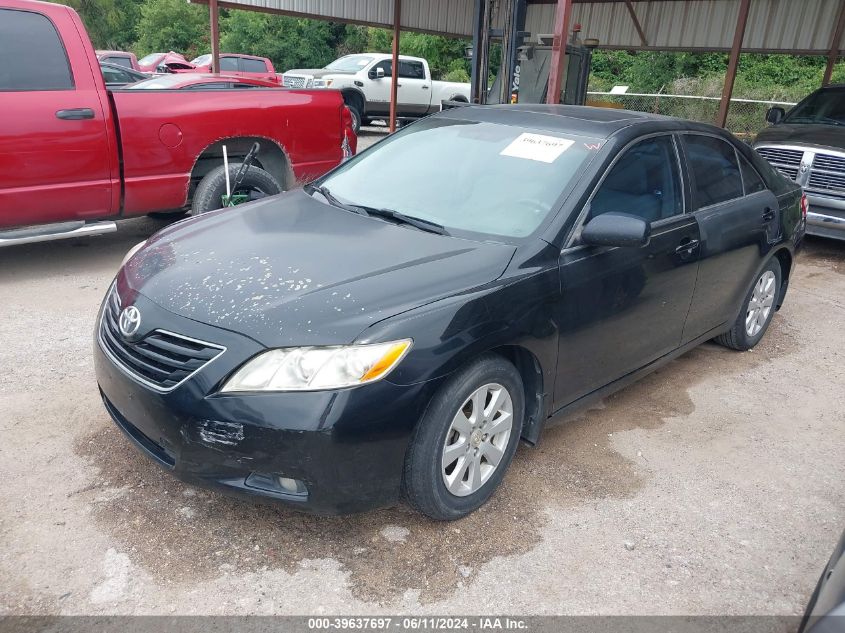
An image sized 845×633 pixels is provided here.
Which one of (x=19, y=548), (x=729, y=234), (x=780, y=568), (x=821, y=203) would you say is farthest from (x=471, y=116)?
(x=821, y=203)

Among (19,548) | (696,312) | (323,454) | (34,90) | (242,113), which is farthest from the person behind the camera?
(242,113)

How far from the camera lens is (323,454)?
2404mm

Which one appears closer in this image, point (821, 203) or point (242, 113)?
point (242, 113)

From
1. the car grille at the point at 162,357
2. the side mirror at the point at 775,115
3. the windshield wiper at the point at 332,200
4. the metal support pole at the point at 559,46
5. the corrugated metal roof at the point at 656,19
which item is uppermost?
the corrugated metal roof at the point at 656,19

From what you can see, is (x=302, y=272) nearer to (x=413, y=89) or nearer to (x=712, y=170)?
(x=712, y=170)

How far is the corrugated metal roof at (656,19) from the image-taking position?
13852 mm

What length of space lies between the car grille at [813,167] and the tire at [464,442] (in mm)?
5923

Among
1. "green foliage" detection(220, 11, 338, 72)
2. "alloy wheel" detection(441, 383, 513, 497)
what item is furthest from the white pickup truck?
"green foliage" detection(220, 11, 338, 72)

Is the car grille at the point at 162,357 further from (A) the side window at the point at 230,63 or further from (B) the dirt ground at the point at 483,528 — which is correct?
(A) the side window at the point at 230,63

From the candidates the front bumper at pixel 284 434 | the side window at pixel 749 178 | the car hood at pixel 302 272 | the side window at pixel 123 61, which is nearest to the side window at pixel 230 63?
the side window at pixel 123 61

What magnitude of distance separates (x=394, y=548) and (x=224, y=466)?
750 mm

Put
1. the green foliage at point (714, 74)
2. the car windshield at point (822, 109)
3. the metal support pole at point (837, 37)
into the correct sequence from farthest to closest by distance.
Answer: the green foliage at point (714, 74)
the metal support pole at point (837, 37)
the car windshield at point (822, 109)

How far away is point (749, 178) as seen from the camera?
14.9 ft

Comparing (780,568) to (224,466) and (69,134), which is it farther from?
(69,134)
